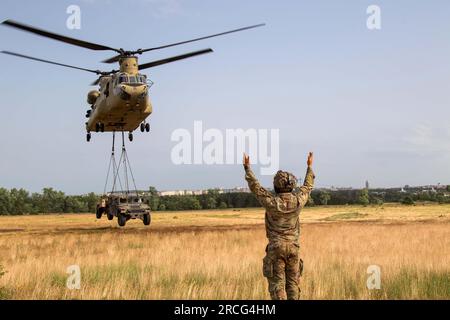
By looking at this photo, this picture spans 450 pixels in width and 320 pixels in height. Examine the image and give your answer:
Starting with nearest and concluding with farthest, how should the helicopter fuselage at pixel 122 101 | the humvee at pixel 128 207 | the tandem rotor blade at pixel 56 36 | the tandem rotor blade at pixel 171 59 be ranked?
1. the tandem rotor blade at pixel 56 36
2. the helicopter fuselage at pixel 122 101
3. the tandem rotor blade at pixel 171 59
4. the humvee at pixel 128 207

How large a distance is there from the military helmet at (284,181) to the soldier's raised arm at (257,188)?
15 cm

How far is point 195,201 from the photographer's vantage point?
122 meters

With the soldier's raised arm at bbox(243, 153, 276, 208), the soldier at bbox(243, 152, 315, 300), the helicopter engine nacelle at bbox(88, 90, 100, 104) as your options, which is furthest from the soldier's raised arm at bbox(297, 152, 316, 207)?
the helicopter engine nacelle at bbox(88, 90, 100, 104)

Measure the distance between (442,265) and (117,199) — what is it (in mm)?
20874

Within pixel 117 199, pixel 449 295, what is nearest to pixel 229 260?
pixel 449 295

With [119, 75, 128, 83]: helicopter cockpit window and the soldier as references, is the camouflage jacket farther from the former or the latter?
[119, 75, 128, 83]: helicopter cockpit window

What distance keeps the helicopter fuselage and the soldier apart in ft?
58.6

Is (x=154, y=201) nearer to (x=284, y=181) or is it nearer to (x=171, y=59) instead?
(x=171, y=59)

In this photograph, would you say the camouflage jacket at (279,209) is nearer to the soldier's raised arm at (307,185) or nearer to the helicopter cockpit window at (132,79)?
the soldier's raised arm at (307,185)

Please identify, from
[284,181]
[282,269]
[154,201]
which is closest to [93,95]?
[284,181]

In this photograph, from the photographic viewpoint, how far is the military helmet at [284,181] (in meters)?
7.21

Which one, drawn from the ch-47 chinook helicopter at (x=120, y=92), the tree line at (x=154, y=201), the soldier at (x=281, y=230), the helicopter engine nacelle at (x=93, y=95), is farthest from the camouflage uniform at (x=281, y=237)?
the tree line at (x=154, y=201)

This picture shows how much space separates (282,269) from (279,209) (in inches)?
A: 30.4
